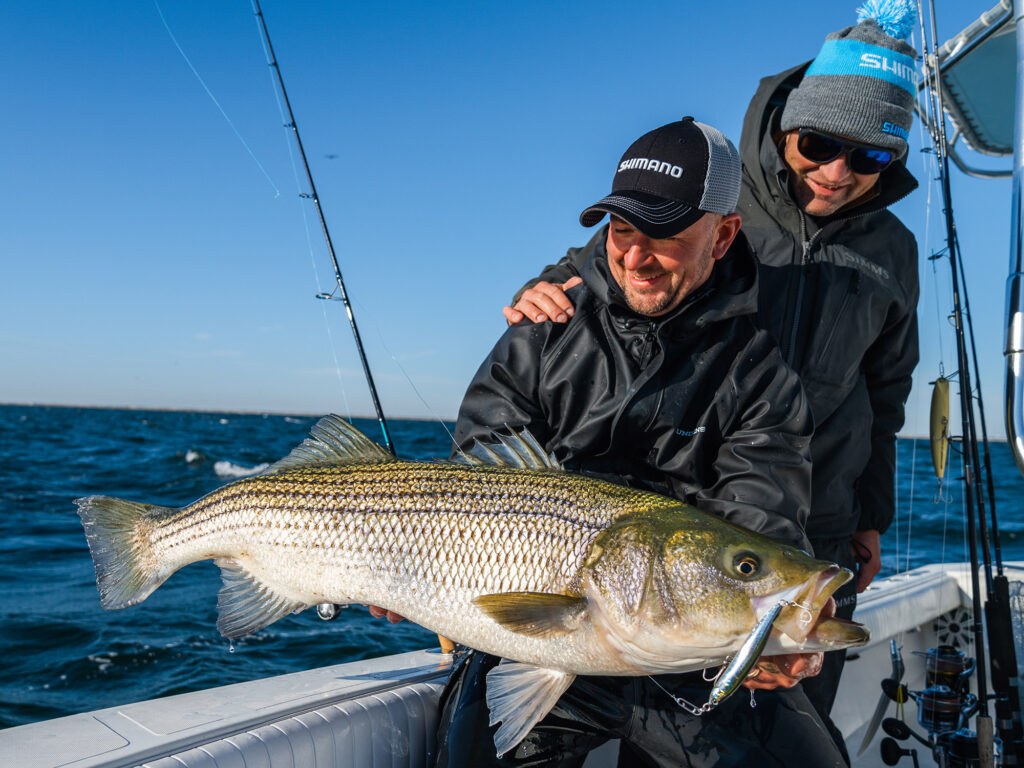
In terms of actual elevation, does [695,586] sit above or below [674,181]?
below

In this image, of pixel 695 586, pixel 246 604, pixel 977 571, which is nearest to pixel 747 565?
pixel 695 586

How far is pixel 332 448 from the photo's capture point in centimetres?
291

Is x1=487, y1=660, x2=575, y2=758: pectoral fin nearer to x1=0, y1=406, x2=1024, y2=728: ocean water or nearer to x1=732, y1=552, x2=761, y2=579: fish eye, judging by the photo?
x1=732, y1=552, x2=761, y2=579: fish eye

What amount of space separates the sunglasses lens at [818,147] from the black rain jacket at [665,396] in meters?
0.72

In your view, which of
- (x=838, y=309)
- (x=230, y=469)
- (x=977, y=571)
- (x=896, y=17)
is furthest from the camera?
(x=230, y=469)

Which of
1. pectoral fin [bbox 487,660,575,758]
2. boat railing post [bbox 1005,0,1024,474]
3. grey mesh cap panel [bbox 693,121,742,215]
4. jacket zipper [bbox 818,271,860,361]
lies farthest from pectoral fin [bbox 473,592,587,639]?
jacket zipper [bbox 818,271,860,361]

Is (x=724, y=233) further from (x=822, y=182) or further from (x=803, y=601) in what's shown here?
(x=803, y=601)

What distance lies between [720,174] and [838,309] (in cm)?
98

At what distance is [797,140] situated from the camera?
133 inches

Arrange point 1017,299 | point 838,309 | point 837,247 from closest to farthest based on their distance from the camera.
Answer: point 1017,299 < point 838,309 < point 837,247

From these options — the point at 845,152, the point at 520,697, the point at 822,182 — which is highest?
the point at 845,152

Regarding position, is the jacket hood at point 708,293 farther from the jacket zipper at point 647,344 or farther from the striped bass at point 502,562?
the striped bass at point 502,562

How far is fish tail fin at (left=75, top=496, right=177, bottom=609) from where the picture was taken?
2771mm

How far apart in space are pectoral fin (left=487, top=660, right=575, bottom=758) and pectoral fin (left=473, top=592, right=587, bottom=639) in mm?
201
